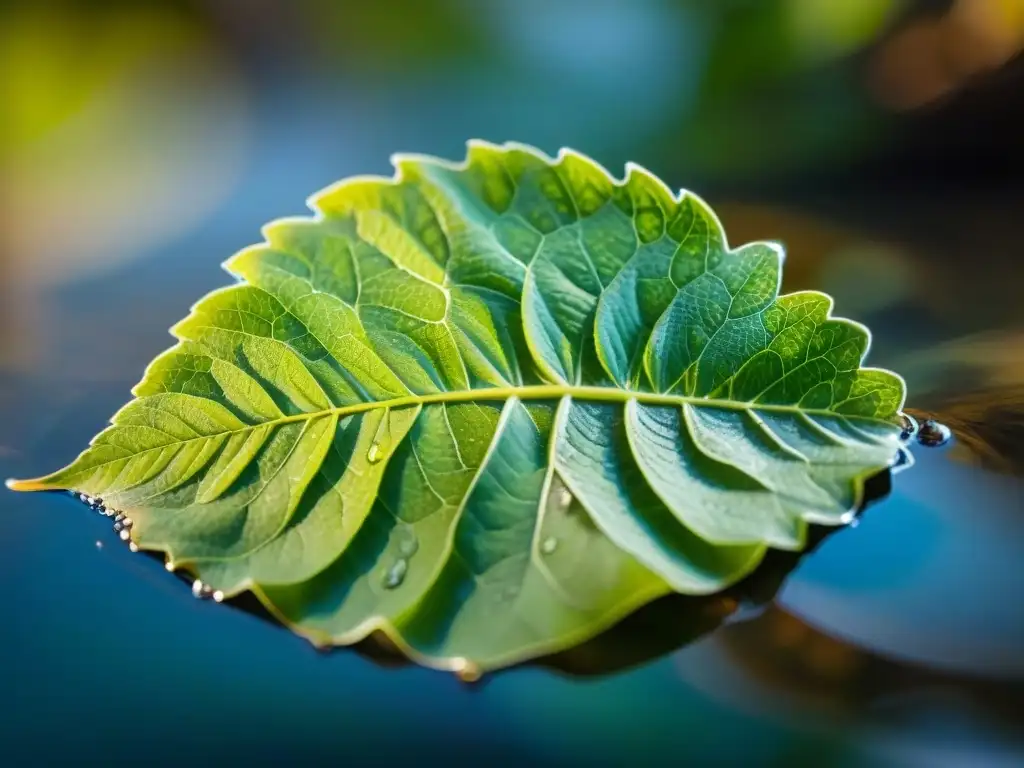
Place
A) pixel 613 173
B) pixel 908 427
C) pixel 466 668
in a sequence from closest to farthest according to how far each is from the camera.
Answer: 1. pixel 466 668
2. pixel 908 427
3. pixel 613 173

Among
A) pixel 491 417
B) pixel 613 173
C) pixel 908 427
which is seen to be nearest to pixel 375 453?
pixel 491 417

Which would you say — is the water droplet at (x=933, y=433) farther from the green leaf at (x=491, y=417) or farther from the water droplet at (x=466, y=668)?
the water droplet at (x=466, y=668)

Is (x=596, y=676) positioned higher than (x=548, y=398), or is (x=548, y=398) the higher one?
(x=548, y=398)

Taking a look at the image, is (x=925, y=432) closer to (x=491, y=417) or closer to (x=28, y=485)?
(x=491, y=417)

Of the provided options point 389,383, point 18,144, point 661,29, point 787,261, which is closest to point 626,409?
point 389,383

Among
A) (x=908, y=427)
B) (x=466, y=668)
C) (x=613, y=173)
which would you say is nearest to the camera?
(x=466, y=668)

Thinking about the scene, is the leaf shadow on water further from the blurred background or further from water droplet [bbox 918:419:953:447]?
water droplet [bbox 918:419:953:447]
